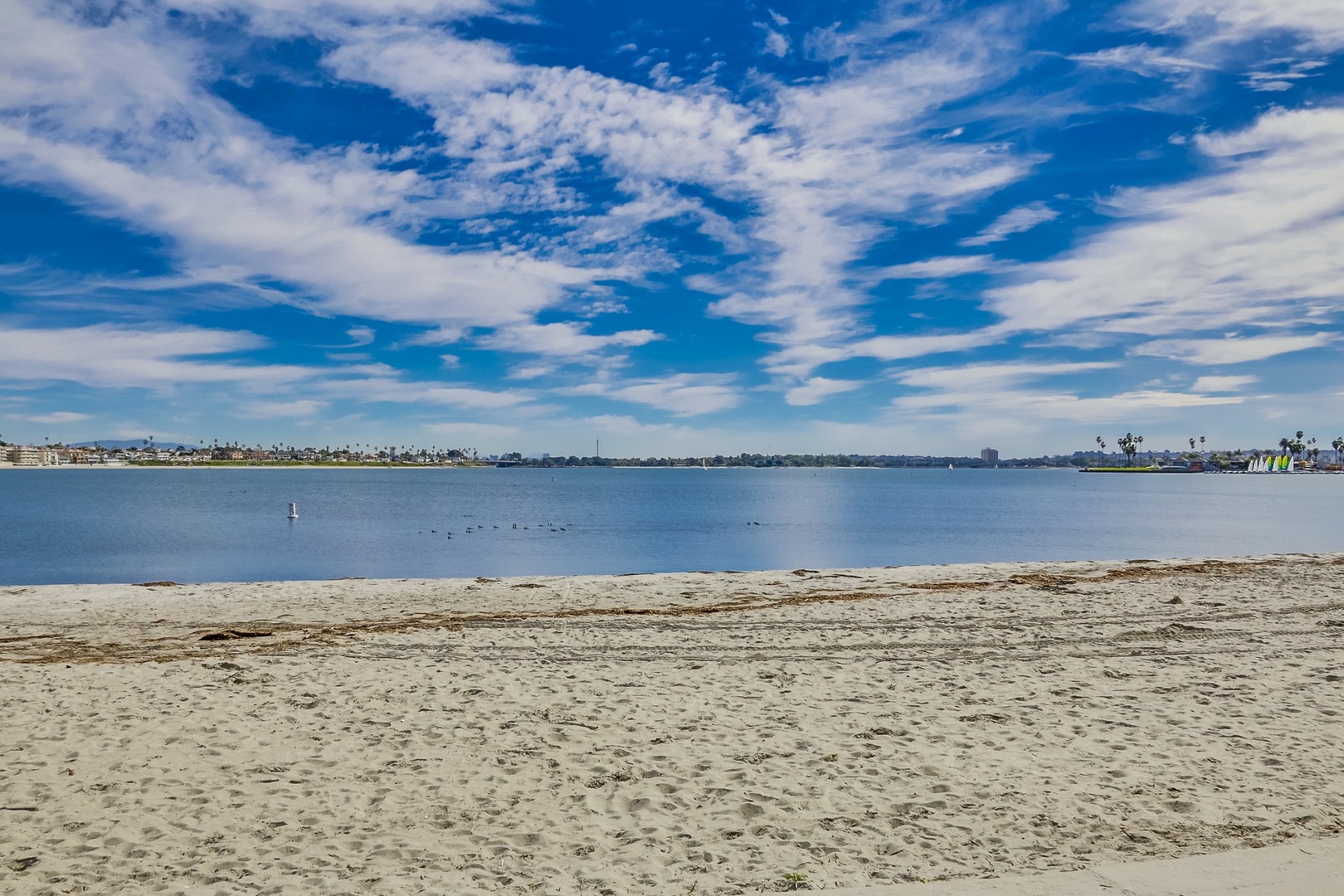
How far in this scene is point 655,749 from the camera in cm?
808

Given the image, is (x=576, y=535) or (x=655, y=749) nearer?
(x=655, y=749)

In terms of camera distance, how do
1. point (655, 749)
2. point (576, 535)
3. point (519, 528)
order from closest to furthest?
point (655, 749)
point (576, 535)
point (519, 528)

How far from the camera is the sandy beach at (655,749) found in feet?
19.1

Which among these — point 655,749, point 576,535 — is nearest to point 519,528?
point 576,535

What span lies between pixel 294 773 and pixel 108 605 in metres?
14.4

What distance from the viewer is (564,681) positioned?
10.8 meters

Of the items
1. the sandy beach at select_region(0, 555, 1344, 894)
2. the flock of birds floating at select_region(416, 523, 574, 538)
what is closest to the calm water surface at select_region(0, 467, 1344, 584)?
the flock of birds floating at select_region(416, 523, 574, 538)

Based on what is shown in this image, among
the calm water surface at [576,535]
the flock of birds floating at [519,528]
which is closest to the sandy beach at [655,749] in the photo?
the calm water surface at [576,535]

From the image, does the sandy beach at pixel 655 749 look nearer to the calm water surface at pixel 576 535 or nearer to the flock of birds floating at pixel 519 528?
the calm water surface at pixel 576 535

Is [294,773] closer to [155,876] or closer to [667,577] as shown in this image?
[155,876]

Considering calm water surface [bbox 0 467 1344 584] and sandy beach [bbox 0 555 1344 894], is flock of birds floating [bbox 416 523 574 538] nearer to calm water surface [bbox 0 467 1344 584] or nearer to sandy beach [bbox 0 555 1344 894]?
calm water surface [bbox 0 467 1344 584]

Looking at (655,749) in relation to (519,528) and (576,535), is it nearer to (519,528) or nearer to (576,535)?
(576,535)

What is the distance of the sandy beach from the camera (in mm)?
5820

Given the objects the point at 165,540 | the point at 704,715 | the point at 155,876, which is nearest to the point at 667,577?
the point at 704,715
